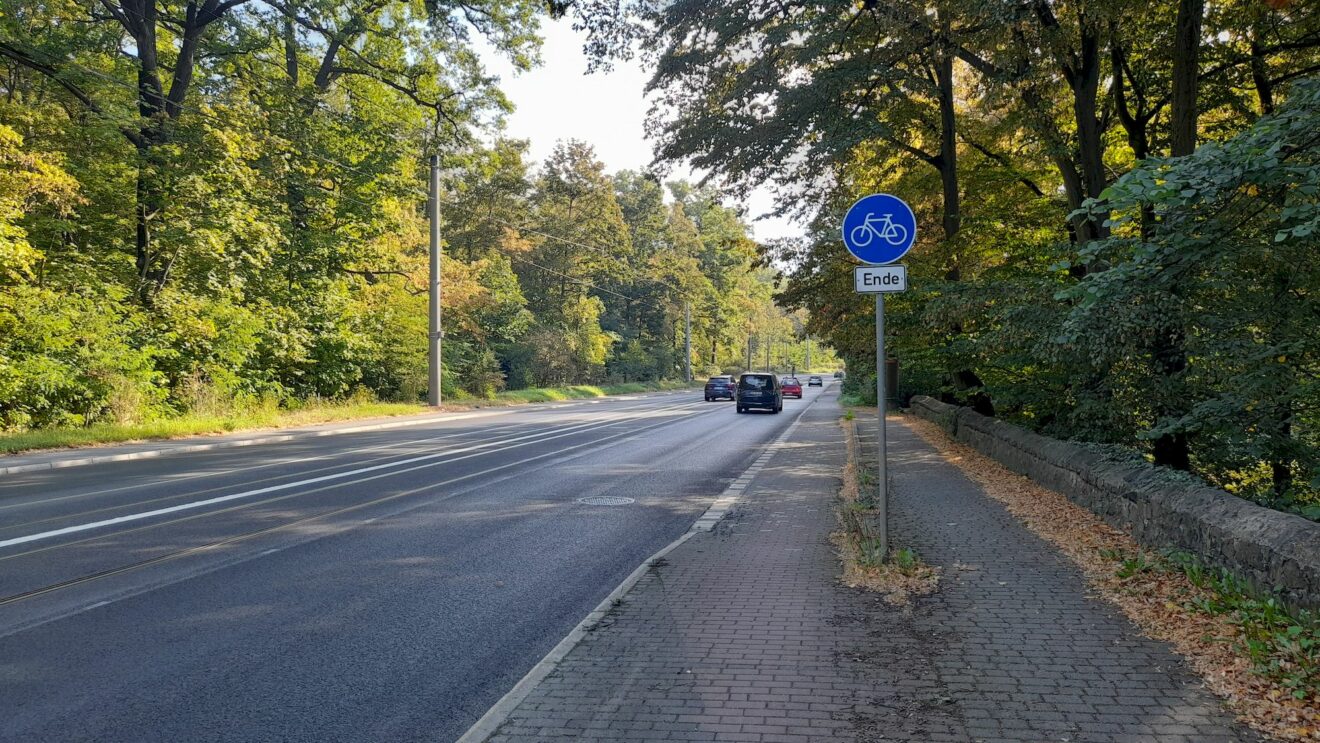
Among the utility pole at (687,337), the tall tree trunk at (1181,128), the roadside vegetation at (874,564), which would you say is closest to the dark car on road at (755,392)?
the tall tree trunk at (1181,128)

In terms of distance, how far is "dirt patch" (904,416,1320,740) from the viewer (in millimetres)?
3264

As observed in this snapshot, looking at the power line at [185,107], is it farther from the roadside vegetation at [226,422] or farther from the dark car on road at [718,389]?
the dark car on road at [718,389]

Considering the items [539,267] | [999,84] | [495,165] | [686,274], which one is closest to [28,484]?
[999,84]

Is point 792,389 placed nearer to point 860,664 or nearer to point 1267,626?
point 1267,626

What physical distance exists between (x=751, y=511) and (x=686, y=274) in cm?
6597

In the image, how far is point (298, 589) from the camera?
5512 mm

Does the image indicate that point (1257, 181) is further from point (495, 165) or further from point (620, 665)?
point (495, 165)

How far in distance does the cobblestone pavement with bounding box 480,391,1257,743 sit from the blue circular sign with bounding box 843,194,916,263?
A: 100.0 inches

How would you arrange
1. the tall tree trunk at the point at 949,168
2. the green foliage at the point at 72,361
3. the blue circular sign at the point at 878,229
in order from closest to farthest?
1. the blue circular sign at the point at 878,229
2. the tall tree trunk at the point at 949,168
3. the green foliage at the point at 72,361

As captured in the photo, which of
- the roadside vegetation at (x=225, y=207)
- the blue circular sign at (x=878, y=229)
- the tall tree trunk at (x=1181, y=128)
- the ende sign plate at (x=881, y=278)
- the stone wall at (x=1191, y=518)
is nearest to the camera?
the stone wall at (x=1191, y=518)

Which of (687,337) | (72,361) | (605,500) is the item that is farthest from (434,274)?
(687,337)

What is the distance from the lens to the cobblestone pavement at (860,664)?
3.21 m

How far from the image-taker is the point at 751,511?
28.1 feet

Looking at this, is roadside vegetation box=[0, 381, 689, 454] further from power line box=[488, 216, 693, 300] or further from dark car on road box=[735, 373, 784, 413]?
power line box=[488, 216, 693, 300]
